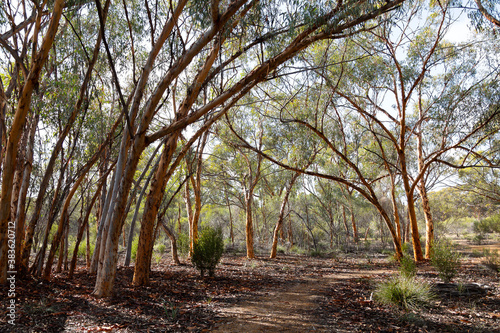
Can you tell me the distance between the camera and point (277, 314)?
425 centimetres

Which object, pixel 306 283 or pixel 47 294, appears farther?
pixel 306 283

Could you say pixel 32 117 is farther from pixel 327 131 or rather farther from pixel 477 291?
pixel 327 131

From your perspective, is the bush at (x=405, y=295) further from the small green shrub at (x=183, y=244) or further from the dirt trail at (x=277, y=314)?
the small green shrub at (x=183, y=244)

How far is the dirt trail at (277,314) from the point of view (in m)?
3.64

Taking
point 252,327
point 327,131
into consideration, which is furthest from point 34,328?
point 327,131

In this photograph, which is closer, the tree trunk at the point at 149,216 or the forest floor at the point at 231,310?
the forest floor at the point at 231,310

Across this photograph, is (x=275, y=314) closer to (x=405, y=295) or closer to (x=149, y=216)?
Result: (x=405, y=295)

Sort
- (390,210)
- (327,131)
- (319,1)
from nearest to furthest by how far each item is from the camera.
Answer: (319,1), (327,131), (390,210)

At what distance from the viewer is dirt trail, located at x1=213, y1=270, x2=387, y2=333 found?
11.9ft

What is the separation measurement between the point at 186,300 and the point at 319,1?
17.0 ft

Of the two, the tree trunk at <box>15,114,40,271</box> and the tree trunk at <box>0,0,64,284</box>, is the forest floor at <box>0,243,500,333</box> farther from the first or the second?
the tree trunk at <box>0,0,64,284</box>

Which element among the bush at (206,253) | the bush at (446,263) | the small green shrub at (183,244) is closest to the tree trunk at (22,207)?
the bush at (206,253)

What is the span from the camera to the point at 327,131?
12453 mm

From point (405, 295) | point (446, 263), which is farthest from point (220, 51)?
point (446, 263)
